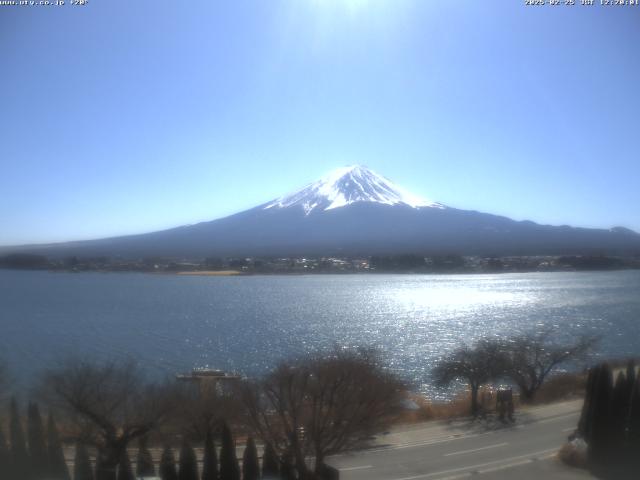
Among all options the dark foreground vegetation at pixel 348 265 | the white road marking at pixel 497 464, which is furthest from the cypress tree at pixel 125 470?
the dark foreground vegetation at pixel 348 265

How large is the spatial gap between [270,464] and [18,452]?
67.5 inches

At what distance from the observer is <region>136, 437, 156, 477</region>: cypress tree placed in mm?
4426

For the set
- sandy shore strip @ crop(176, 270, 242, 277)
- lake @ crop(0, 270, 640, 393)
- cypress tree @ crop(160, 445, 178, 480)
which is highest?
sandy shore strip @ crop(176, 270, 242, 277)

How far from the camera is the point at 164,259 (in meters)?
43.6

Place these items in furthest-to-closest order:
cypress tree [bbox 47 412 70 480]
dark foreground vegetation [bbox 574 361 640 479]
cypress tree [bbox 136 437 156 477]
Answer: dark foreground vegetation [bbox 574 361 640 479], cypress tree [bbox 136 437 156 477], cypress tree [bbox 47 412 70 480]

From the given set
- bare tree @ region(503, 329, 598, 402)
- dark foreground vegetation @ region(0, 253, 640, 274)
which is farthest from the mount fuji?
bare tree @ region(503, 329, 598, 402)

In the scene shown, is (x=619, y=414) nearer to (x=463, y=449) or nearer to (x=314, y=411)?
(x=463, y=449)

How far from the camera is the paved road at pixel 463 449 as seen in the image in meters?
4.63

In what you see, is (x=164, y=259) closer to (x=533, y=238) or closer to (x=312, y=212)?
(x=312, y=212)

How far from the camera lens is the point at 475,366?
817cm

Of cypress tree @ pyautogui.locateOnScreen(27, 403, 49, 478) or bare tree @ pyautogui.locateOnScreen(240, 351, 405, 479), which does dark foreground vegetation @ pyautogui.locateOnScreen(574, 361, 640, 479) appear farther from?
cypress tree @ pyautogui.locateOnScreen(27, 403, 49, 478)

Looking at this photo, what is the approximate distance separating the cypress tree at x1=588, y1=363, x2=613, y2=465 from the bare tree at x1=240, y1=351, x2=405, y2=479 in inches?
64.1

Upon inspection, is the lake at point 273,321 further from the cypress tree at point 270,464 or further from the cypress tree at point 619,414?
the cypress tree at point 270,464

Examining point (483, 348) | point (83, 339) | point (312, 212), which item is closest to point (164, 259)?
point (312, 212)
